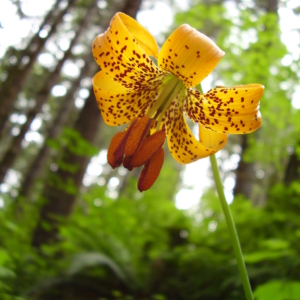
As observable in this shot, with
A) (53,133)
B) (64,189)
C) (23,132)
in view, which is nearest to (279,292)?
(64,189)

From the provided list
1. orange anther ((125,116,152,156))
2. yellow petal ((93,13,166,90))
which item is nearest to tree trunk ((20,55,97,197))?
yellow petal ((93,13,166,90))

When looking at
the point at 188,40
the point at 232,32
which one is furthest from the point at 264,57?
the point at 188,40

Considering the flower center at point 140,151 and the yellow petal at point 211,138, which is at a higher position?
the yellow petal at point 211,138

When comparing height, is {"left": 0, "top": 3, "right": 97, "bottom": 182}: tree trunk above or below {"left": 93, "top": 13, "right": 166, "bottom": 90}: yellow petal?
below

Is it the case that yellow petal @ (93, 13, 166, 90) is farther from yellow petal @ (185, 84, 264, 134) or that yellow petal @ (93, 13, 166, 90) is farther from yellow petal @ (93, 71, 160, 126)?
yellow petal @ (185, 84, 264, 134)

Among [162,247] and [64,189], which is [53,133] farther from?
[162,247]

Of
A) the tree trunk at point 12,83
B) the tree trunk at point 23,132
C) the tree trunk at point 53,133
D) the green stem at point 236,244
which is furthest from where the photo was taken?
the tree trunk at point 53,133

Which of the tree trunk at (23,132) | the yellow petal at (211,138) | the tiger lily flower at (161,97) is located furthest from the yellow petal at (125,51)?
the tree trunk at (23,132)

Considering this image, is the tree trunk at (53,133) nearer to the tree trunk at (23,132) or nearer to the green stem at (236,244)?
the tree trunk at (23,132)

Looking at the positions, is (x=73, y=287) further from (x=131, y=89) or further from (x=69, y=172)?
(x=131, y=89)
